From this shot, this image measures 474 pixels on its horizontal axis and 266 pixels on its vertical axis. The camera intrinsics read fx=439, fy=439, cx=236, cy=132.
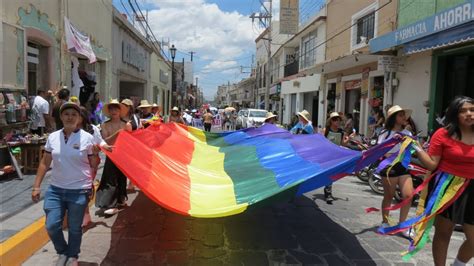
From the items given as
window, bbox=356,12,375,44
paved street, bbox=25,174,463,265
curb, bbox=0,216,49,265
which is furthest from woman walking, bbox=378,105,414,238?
window, bbox=356,12,375,44

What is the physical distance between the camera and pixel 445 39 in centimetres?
1053

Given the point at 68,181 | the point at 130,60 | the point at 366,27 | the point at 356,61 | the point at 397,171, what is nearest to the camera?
the point at 68,181

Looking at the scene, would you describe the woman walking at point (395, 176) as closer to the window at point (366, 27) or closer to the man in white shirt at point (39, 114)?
the man in white shirt at point (39, 114)

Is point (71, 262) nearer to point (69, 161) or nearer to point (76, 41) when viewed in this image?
point (69, 161)

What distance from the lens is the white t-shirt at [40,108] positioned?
9977 mm

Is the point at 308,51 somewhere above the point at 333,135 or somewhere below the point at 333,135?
above

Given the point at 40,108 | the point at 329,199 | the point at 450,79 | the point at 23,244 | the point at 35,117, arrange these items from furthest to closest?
1. the point at 450,79
2. the point at 35,117
3. the point at 40,108
4. the point at 329,199
5. the point at 23,244

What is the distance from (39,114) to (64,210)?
6639 millimetres

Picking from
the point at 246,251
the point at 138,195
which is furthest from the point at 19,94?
the point at 246,251

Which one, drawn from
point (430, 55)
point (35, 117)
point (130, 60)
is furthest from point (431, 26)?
point (130, 60)

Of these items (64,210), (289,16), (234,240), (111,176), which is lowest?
(234,240)

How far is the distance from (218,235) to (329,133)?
327 centimetres

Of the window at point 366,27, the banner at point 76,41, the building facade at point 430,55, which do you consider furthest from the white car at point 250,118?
the banner at point 76,41

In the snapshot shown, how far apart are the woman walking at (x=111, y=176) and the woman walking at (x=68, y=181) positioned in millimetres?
2036
